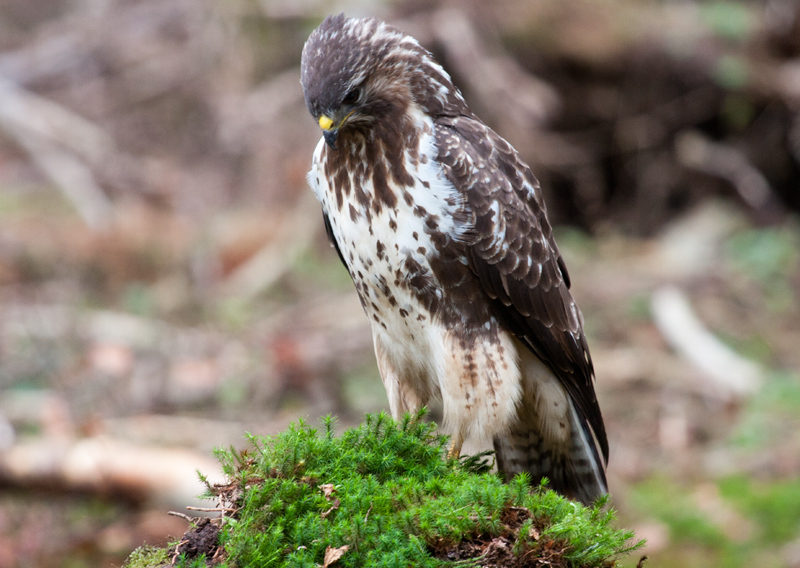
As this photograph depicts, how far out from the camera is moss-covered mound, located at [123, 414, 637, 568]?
8.40 ft

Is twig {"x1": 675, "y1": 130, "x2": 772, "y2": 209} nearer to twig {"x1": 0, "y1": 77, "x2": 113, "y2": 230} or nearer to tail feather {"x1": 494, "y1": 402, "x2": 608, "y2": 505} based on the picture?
twig {"x1": 0, "y1": 77, "x2": 113, "y2": 230}

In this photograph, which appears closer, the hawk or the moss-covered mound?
the moss-covered mound

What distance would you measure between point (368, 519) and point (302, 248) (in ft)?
22.8

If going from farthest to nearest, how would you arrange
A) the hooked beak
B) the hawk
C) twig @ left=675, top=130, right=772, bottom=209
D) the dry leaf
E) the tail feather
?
twig @ left=675, top=130, right=772, bottom=209 → the tail feather → the hawk → the hooked beak → the dry leaf

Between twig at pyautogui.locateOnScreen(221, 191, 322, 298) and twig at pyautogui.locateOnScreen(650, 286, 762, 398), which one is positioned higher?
twig at pyautogui.locateOnScreen(221, 191, 322, 298)

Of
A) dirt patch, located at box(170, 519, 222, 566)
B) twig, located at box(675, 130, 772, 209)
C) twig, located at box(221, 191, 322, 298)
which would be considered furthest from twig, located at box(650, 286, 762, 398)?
dirt patch, located at box(170, 519, 222, 566)

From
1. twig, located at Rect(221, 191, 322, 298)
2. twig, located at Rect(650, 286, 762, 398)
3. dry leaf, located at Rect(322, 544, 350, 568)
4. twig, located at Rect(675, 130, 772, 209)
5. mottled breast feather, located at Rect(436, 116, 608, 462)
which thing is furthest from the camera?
twig, located at Rect(675, 130, 772, 209)

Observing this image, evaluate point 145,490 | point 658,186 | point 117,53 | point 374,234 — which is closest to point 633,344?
point 658,186

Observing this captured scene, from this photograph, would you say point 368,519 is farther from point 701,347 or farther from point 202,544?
point 701,347

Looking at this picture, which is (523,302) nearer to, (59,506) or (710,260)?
(59,506)

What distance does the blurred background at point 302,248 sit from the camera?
6156 millimetres

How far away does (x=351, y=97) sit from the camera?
346 cm

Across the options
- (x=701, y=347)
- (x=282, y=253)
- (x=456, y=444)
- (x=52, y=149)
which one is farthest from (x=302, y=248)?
(x=456, y=444)

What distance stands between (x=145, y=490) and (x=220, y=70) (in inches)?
246
